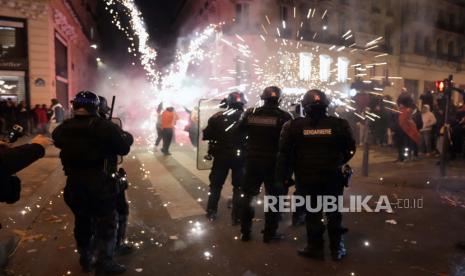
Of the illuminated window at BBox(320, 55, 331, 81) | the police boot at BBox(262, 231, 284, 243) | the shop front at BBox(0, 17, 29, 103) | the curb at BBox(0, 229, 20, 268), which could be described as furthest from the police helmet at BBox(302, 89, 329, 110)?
the illuminated window at BBox(320, 55, 331, 81)

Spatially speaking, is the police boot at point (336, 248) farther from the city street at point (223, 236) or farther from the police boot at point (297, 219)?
the police boot at point (297, 219)

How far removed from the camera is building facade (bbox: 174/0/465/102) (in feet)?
94.6

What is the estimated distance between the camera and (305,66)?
29828 millimetres

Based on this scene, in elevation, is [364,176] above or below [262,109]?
below

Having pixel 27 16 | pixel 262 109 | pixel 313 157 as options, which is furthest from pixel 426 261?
pixel 27 16

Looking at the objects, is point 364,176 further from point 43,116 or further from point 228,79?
point 228,79

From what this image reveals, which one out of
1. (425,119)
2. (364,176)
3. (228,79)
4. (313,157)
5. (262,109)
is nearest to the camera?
(313,157)

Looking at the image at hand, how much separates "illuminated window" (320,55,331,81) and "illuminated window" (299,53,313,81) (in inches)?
43.7

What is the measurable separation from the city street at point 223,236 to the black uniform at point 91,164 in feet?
2.19

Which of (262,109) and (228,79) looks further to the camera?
(228,79)

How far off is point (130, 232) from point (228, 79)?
80.5ft

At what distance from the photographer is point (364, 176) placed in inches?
351

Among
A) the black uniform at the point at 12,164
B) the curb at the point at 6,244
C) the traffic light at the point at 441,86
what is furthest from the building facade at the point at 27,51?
the black uniform at the point at 12,164

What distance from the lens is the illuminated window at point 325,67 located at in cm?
3092
